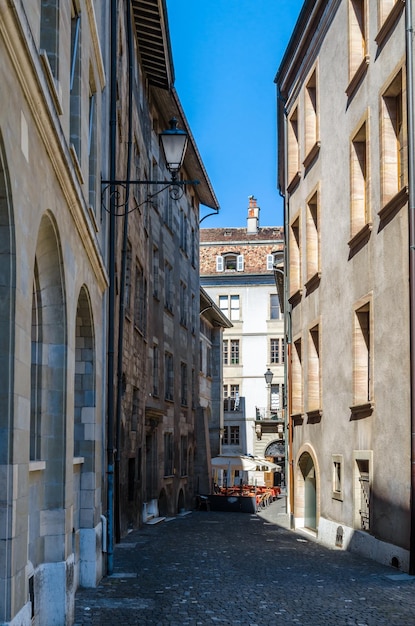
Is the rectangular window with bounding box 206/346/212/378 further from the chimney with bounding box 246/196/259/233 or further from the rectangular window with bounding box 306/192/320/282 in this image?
the rectangular window with bounding box 306/192/320/282

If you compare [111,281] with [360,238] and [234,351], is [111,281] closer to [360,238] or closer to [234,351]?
[360,238]

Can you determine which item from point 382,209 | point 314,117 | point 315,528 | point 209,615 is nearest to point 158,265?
point 314,117

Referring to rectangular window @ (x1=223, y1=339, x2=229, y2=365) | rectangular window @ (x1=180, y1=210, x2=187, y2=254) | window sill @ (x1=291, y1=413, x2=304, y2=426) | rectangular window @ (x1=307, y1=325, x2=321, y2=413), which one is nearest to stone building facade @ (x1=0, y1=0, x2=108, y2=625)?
rectangular window @ (x1=307, y1=325, x2=321, y2=413)

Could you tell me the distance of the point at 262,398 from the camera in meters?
61.8

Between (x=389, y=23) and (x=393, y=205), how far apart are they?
3144 mm

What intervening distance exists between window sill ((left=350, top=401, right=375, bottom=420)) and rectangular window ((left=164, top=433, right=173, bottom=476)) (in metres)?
13.2

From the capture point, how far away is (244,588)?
12.3 metres

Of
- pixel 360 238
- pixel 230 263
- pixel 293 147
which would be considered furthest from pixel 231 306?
pixel 360 238

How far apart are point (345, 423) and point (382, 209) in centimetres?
499

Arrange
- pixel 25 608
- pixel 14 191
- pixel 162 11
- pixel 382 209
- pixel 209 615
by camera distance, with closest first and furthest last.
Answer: pixel 14 191, pixel 25 608, pixel 209 615, pixel 382 209, pixel 162 11

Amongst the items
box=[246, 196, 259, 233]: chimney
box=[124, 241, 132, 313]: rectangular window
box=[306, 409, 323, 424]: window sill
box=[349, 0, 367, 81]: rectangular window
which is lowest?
box=[306, 409, 323, 424]: window sill

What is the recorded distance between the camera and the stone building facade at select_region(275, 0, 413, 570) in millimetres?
14719

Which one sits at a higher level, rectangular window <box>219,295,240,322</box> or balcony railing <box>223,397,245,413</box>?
rectangular window <box>219,295,240,322</box>

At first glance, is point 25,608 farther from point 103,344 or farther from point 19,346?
point 103,344
